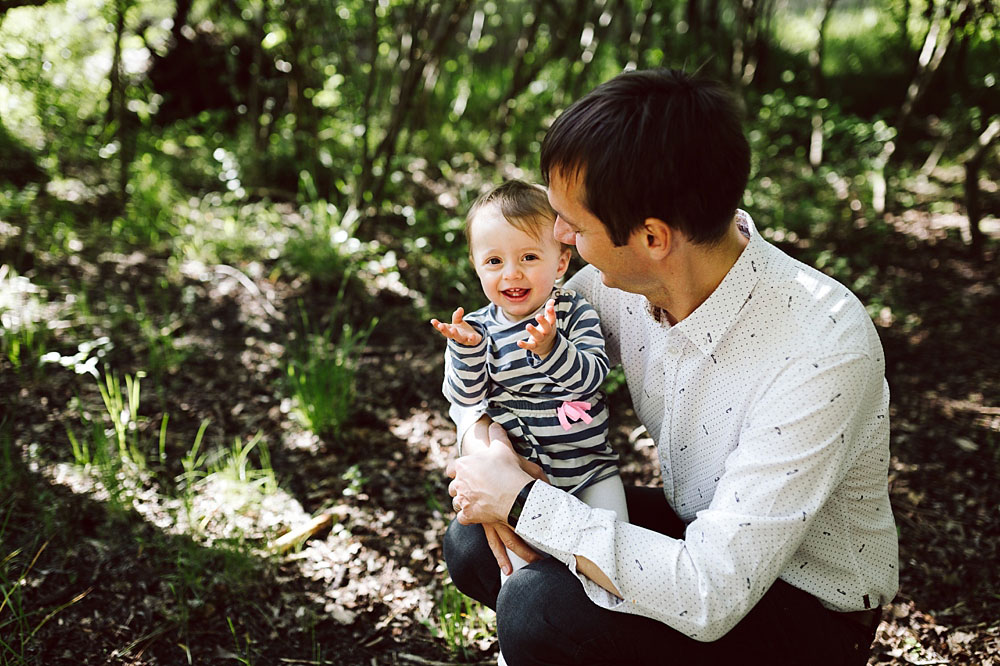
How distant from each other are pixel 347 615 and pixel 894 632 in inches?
65.8

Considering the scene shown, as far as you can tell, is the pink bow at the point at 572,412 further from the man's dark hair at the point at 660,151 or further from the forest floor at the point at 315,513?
the forest floor at the point at 315,513

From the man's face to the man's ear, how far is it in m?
0.03

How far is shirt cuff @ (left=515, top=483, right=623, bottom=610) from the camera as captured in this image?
4.58 ft

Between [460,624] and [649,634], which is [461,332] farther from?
[460,624]

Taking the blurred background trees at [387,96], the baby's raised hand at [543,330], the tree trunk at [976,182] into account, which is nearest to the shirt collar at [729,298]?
the baby's raised hand at [543,330]

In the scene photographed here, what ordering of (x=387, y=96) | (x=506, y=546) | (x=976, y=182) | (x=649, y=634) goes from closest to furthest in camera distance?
(x=649, y=634) → (x=506, y=546) → (x=976, y=182) → (x=387, y=96)

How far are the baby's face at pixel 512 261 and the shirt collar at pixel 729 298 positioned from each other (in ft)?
1.48

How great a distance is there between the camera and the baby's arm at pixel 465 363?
69.2 inches

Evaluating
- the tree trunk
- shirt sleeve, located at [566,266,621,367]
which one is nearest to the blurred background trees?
the tree trunk

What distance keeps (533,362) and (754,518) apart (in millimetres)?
667

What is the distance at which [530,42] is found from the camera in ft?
17.3

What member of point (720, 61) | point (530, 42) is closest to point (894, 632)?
point (530, 42)

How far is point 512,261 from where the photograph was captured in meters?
1.85

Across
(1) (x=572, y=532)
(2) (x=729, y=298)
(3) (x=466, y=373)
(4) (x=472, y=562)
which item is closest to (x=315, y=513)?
(4) (x=472, y=562)
